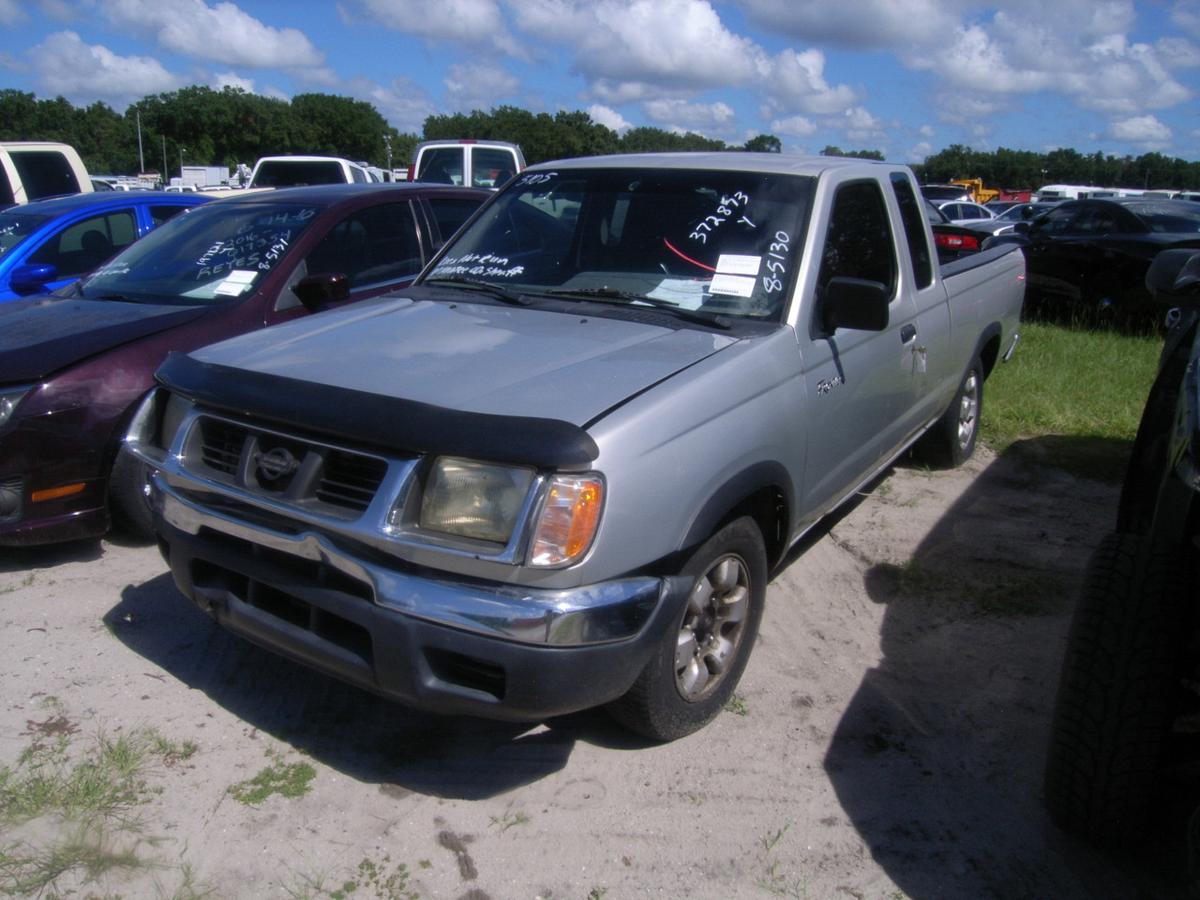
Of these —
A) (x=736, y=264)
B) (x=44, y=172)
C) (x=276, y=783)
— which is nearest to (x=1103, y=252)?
(x=736, y=264)

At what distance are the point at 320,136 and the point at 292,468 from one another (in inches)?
4240

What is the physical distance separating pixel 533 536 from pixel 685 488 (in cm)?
52

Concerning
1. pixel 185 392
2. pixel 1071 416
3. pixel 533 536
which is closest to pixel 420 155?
pixel 1071 416

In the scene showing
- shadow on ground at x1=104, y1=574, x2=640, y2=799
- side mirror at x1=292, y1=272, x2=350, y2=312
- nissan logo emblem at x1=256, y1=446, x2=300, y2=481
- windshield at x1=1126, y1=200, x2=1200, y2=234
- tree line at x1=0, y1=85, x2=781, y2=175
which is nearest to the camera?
nissan logo emblem at x1=256, y1=446, x2=300, y2=481

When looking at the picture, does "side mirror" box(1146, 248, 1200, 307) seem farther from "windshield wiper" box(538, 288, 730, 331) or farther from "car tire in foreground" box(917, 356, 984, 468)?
"windshield wiper" box(538, 288, 730, 331)

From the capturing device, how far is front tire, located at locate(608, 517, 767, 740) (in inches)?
114

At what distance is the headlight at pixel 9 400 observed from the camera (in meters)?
4.05

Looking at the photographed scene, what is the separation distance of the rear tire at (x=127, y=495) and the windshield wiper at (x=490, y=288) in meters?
1.56

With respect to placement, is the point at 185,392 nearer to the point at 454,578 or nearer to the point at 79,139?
the point at 454,578

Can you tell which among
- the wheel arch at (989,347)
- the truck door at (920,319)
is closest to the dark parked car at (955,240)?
the wheel arch at (989,347)

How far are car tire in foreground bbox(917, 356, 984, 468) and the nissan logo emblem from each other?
12.9ft

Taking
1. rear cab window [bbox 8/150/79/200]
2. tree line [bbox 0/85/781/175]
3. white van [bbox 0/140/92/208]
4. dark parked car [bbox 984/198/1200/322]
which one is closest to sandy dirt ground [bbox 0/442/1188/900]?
dark parked car [bbox 984/198/1200/322]

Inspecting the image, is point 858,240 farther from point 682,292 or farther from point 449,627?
point 449,627

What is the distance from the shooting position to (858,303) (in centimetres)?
335
